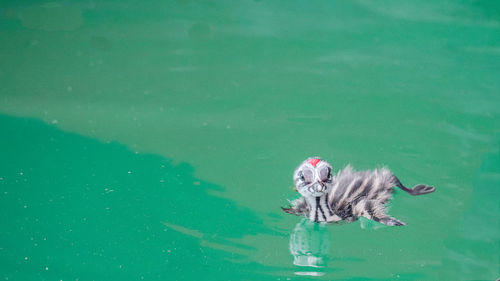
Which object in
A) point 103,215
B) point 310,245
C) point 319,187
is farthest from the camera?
point 103,215

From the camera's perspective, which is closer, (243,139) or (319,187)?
(319,187)

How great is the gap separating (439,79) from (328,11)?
0.53 metres

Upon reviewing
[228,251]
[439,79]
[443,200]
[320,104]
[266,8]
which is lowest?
[228,251]

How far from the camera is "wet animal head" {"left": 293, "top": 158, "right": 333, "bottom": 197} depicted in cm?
179

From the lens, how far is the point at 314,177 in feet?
5.88

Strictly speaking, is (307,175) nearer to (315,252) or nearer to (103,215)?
(315,252)

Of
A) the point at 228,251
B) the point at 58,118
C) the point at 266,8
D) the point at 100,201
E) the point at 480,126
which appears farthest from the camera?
the point at 266,8

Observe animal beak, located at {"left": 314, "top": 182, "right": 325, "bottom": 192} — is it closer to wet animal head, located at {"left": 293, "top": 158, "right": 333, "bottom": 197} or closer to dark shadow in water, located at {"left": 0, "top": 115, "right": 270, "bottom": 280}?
wet animal head, located at {"left": 293, "top": 158, "right": 333, "bottom": 197}

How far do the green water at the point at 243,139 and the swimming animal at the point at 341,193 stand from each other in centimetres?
6

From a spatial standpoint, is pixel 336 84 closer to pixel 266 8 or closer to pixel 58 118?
pixel 266 8

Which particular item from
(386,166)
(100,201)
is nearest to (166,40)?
(100,201)

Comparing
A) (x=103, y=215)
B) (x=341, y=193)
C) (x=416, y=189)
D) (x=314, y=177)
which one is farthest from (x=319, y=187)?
(x=103, y=215)

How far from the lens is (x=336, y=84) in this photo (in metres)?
2.58

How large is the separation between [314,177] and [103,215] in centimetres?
69
